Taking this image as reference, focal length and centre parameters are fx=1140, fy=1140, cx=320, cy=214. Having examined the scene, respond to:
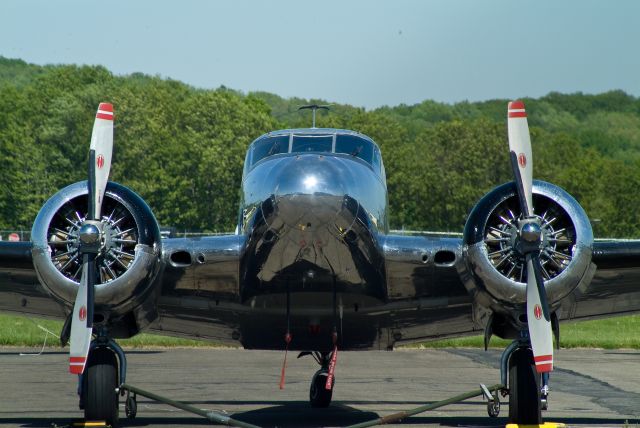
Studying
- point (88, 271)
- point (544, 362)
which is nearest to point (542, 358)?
point (544, 362)

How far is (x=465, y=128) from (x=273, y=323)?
85786 mm

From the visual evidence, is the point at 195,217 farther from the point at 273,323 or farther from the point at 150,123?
the point at 273,323

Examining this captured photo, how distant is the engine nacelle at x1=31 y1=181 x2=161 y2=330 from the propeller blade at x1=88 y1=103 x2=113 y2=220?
24 centimetres

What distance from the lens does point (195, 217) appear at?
90.2 m

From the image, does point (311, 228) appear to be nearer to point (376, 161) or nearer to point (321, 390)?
point (376, 161)

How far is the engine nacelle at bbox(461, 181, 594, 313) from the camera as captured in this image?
1409 centimetres

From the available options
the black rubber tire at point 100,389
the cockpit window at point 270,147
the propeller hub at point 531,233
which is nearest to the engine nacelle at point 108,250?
the black rubber tire at point 100,389

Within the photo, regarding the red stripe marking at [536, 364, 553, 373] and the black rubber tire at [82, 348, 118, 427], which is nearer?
the red stripe marking at [536, 364, 553, 373]

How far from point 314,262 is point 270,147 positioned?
2708mm

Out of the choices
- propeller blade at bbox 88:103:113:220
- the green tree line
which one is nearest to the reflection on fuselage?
propeller blade at bbox 88:103:113:220

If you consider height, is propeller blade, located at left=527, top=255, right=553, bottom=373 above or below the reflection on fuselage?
below

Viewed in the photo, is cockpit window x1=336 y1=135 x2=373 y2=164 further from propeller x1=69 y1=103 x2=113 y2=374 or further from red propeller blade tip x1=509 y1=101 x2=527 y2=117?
propeller x1=69 y1=103 x2=113 y2=374

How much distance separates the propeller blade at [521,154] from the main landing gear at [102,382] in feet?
18.4

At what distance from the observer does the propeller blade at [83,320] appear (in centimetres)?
1378
